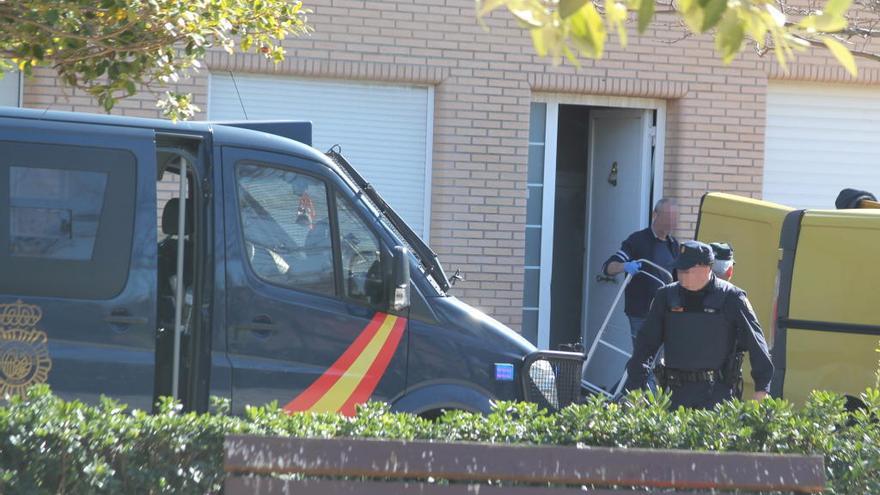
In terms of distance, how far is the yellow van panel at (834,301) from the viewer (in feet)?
24.1

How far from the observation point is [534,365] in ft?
23.0

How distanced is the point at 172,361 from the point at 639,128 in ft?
20.5

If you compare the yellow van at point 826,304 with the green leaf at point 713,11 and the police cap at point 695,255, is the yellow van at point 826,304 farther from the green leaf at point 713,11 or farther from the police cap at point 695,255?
the green leaf at point 713,11

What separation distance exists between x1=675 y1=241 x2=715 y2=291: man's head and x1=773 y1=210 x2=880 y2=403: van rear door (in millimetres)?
857

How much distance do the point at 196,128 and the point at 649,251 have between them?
169 inches

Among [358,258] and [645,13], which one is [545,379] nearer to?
[358,258]

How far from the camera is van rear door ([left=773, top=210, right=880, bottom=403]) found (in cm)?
735

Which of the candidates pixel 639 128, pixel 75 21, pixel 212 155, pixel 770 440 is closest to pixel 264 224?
pixel 212 155

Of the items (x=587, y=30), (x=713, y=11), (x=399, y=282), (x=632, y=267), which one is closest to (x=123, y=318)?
(x=399, y=282)

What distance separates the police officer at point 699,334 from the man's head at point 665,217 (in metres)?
2.69

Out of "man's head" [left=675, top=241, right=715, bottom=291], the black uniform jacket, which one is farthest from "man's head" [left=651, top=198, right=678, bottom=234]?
"man's head" [left=675, top=241, right=715, bottom=291]

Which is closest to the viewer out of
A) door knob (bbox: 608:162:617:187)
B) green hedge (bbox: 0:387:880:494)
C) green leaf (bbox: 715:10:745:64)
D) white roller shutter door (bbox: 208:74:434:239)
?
green leaf (bbox: 715:10:745:64)

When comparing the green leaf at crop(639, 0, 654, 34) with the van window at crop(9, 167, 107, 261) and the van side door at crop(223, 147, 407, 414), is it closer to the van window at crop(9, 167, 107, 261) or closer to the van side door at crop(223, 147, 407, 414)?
the van side door at crop(223, 147, 407, 414)

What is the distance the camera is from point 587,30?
3.12 metres
